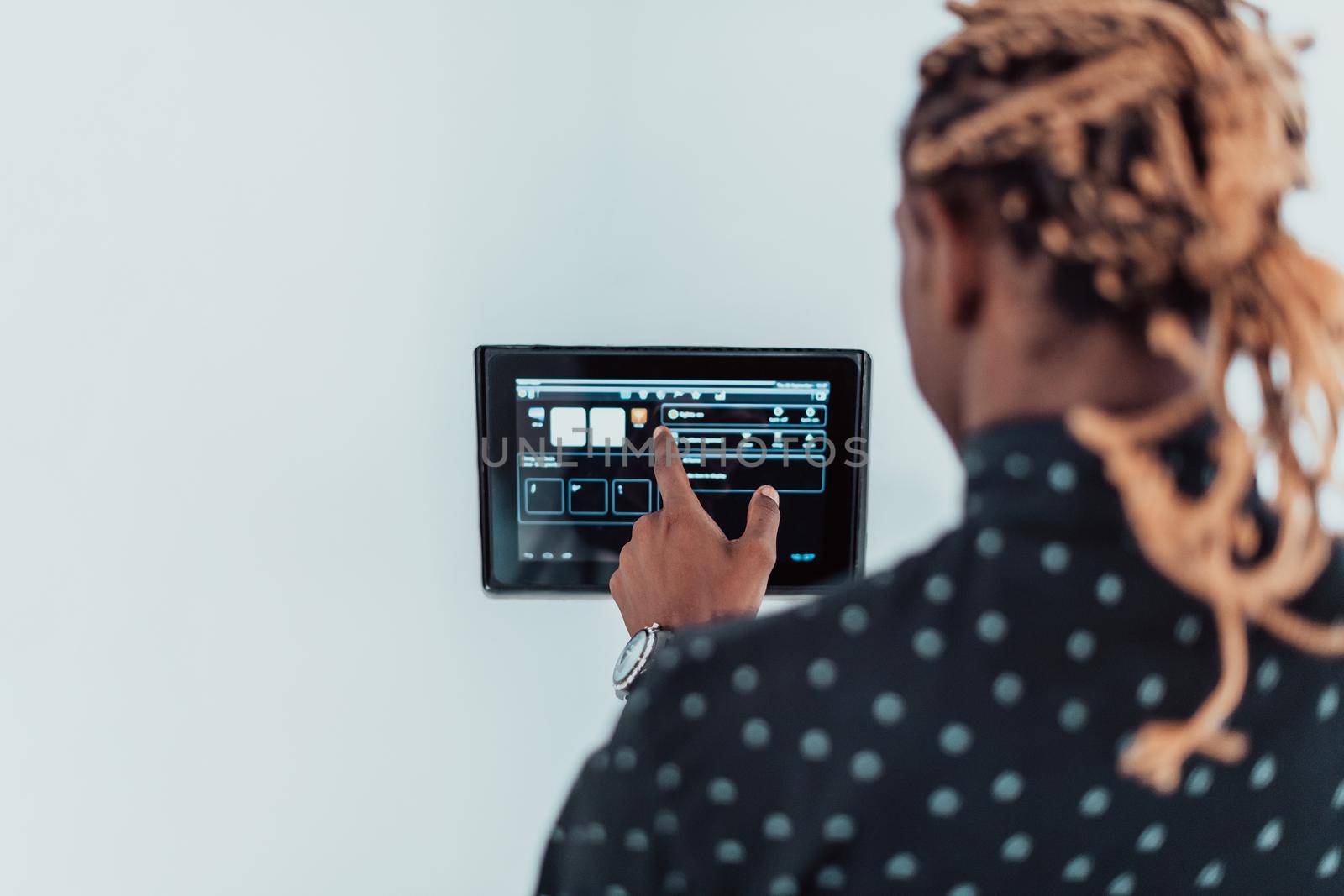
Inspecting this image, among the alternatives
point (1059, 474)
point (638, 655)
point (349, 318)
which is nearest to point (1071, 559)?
point (1059, 474)

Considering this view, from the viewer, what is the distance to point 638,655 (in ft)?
2.01

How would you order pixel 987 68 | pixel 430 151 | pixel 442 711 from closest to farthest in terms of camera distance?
pixel 987 68
pixel 430 151
pixel 442 711

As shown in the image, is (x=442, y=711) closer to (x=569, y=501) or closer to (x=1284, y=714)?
(x=569, y=501)

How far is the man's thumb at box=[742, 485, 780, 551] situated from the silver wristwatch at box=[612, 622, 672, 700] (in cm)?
10

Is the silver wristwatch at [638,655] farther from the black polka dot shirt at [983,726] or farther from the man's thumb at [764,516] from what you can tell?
the black polka dot shirt at [983,726]

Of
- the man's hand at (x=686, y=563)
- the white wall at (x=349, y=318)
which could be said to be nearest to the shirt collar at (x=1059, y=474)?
the man's hand at (x=686, y=563)

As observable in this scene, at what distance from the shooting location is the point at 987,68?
0.35 m

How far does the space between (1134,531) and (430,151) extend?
594 millimetres

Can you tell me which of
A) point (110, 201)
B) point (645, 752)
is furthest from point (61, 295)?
point (645, 752)

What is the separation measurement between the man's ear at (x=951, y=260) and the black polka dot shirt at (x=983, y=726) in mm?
54

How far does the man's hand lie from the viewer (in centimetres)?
63

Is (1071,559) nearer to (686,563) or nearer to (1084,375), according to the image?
(1084,375)

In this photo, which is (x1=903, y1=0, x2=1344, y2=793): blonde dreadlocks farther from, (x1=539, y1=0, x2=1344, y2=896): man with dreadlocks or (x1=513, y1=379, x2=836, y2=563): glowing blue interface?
(x1=513, y1=379, x2=836, y2=563): glowing blue interface

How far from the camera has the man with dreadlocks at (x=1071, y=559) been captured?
13.3 inches
